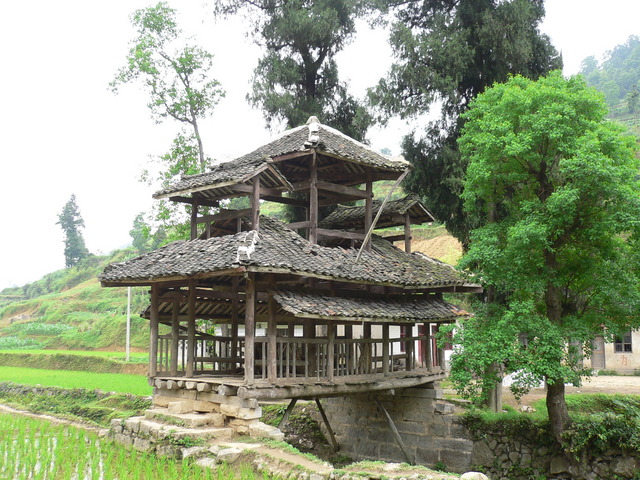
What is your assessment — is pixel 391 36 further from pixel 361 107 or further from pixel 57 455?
pixel 57 455

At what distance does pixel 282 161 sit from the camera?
13.7 meters

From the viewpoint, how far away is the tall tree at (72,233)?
68062 millimetres

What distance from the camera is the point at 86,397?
19.2 metres

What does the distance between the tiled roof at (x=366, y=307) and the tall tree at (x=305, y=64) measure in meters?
8.00

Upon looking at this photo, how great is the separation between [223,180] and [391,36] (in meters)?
9.35

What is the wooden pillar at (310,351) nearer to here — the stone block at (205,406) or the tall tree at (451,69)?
the stone block at (205,406)

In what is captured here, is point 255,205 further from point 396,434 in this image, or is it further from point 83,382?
point 83,382

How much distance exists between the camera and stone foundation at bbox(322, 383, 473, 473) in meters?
13.7

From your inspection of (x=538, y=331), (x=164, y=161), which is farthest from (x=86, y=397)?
(x=538, y=331)

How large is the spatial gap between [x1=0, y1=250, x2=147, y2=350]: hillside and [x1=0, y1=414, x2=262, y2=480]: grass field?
104 feet

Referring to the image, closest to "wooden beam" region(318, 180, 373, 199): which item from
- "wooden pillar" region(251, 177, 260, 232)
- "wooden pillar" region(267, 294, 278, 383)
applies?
"wooden pillar" region(251, 177, 260, 232)

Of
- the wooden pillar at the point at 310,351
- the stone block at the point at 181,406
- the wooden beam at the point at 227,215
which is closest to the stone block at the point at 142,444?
the stone block at the point at 181,406

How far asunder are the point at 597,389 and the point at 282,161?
14014 mm

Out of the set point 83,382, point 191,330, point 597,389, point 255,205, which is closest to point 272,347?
point 191,330
